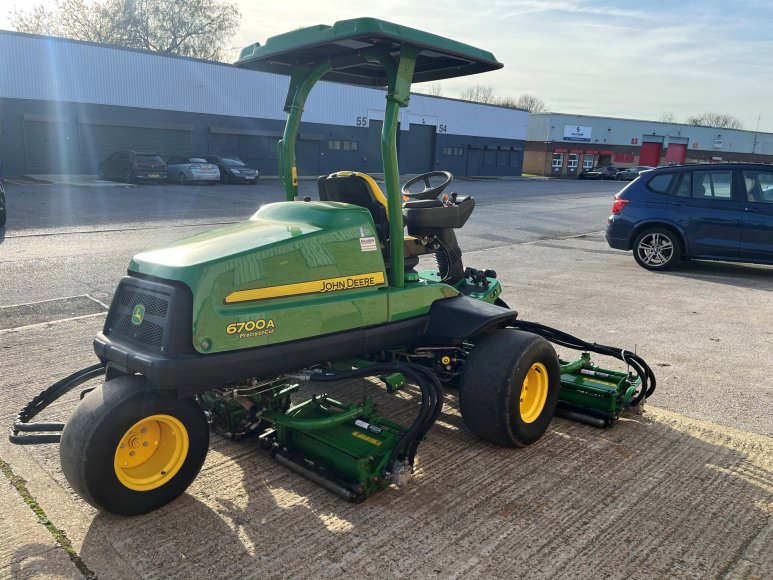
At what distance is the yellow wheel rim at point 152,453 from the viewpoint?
281 cm

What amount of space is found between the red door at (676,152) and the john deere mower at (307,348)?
65.9m

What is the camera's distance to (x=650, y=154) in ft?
204

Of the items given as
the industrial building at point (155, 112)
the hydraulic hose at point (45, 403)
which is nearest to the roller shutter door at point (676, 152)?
the industrial building at point (155, 112)

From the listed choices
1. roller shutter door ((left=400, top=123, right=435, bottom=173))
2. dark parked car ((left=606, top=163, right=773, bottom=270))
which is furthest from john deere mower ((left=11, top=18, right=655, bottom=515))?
roller shutter door ((left=400, top=123, right=435, bottom=173))

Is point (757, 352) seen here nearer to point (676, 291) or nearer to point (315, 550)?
point (676, 291)

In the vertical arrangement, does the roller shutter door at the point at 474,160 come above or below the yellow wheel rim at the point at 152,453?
above

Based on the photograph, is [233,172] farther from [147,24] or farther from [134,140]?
[147,24]

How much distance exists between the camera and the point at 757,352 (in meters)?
5.60

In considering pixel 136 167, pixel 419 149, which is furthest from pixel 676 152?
pixel 136 167

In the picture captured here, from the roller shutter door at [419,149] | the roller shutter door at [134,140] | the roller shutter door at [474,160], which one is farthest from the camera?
the roller shutter door at [474,160]

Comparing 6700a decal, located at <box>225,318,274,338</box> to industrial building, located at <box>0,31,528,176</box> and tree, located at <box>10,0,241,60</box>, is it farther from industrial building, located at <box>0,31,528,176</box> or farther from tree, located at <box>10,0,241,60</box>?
tree, located at <box>10,0,241,60</box>

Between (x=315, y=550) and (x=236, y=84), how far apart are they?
33027 mm

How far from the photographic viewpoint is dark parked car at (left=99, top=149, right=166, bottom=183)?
24.0 meters

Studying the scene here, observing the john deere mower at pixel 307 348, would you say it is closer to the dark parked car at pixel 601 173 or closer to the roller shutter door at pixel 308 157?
the roller shutter door at pixel 308 157
